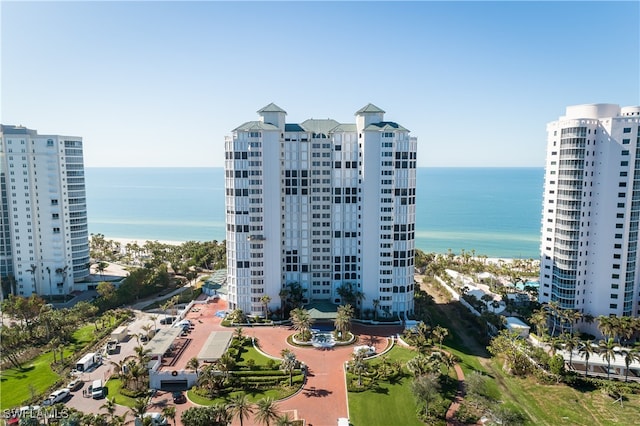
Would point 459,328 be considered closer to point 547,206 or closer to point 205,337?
point 547,206

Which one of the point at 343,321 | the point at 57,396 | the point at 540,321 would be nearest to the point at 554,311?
the point at 540,321

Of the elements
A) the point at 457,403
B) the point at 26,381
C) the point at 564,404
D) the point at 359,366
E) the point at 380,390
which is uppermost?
the point at 359,366

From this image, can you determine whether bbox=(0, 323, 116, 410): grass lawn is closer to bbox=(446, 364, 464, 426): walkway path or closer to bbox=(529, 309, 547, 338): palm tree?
bbox=(446, 364, 464, 426): walkway path

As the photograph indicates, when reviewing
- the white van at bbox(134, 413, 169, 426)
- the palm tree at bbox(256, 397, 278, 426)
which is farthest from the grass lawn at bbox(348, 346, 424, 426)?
the white van at bbox(134, 413, 169, 426)

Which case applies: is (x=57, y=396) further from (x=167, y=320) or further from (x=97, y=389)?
(x=167, y=320)

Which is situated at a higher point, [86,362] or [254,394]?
[86,362]

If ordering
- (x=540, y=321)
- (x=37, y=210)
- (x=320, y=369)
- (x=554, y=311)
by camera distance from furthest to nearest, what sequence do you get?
(x=37, y=210) → (x=554, y=311) → (x=540, y=321) → (x=320, y=369)

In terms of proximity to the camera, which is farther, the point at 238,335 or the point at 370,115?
the point at 370,115
